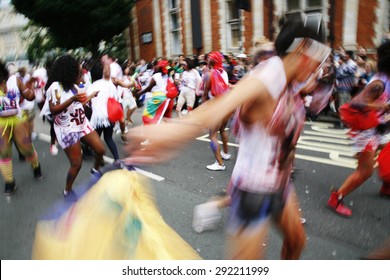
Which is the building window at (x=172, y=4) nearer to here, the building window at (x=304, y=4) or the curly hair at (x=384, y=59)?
the building window at (x=304, y=4)

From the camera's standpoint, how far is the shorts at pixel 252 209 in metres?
1.70

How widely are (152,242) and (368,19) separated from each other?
1249cm

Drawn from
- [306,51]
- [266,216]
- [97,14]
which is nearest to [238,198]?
[266,216]

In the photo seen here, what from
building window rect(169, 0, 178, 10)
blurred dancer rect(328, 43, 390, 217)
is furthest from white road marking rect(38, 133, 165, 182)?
building window rect(169, 0, 178, 10)

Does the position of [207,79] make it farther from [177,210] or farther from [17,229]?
[17,229]

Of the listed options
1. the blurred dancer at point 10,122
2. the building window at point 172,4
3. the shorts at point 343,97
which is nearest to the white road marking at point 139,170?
the blurred dancer at point 10,122

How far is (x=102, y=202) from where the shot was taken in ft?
5.08

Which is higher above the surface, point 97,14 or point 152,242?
point 97,14

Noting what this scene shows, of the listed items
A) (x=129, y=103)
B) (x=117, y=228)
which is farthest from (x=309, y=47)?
(x=129, y=103)

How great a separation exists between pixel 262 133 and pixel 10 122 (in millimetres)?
3941

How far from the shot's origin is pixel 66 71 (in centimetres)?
388

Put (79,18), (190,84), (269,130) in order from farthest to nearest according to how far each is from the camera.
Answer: (79,18)
(190,84)
(269,130)

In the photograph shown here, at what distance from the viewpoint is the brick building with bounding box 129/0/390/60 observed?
1145 cm

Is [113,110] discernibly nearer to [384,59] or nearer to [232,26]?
[384,59]
